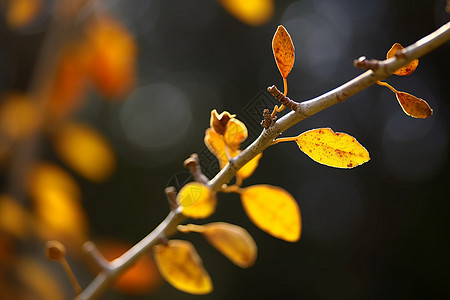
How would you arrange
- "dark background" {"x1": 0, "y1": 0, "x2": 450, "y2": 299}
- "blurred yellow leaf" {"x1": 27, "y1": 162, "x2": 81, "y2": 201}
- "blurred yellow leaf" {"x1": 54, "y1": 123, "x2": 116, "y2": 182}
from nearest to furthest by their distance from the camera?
"blurred yellow leaf" {"x1": 27, "y1": 162, "x2": 81, "y2": 201}, "blurred yellow leaf" {"x1": 54, "y1": 123, "x2": 116, "y2": 182}, "dark background" {"x1": 0, "y1": 0, "x2": 450, "y2": 299}

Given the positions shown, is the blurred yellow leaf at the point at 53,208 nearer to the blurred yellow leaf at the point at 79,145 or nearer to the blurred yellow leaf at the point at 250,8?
the blurred yellow leaf at the point at 79,145

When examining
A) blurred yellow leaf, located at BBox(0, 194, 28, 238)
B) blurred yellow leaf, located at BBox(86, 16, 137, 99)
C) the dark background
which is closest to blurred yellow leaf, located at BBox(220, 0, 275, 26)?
blurred yellow leaf, located at BBox(86, 16, 137, 99)

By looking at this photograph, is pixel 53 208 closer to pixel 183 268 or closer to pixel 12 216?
pixel 12 216

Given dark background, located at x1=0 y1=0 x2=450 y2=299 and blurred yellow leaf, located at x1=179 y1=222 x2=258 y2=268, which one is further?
dark background, located at x1=0 y1=0 x2=450 y2=299

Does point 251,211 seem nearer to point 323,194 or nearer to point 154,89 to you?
point 323,194

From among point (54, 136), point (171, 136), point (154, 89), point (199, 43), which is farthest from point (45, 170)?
point (199, 43)

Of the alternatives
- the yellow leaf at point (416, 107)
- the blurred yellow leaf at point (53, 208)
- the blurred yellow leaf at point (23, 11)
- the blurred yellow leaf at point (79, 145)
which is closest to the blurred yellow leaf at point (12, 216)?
the blurred yellow leaf at point (53, 208)

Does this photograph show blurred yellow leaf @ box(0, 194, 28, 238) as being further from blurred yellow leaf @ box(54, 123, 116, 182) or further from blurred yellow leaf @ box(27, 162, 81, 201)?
blurred yellow leaf @ box(54, 123, 116, 182)
